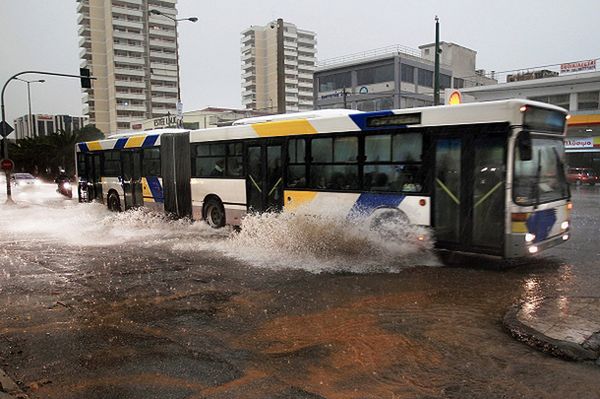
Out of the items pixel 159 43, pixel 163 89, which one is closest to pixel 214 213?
pixel 163 89

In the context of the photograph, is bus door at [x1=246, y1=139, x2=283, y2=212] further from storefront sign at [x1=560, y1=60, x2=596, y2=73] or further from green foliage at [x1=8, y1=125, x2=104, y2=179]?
green foliage at [x1=8, y1=125, x2=104, y2=179]

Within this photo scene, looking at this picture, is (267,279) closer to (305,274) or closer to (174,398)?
(305,274)

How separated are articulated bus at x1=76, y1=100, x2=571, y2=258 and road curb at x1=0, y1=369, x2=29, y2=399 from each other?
6651mm

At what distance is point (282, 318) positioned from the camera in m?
5.79

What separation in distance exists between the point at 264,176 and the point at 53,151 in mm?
61843

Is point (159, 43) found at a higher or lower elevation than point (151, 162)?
higher

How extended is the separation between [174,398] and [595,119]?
3406cm

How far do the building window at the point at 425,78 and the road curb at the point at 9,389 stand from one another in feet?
206

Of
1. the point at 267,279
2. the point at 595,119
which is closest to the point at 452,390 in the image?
the point at 267,279

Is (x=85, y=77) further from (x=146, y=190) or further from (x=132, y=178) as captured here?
(x=146, y=190)

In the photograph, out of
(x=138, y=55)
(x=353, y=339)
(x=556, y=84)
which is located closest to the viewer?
(x=353, y=339)

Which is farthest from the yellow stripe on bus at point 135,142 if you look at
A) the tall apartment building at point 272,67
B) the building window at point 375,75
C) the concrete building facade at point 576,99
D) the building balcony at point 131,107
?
the tall apartment building at point 272,67

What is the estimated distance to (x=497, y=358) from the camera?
455cm

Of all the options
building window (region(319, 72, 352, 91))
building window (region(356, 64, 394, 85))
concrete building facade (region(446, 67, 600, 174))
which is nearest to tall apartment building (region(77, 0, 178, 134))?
building window (region(319, 72, 352, 91))
